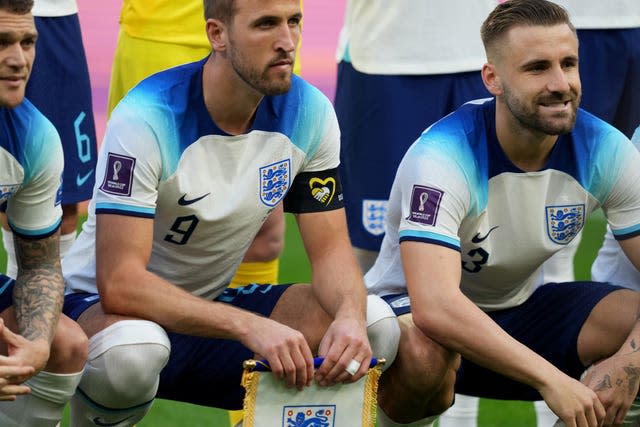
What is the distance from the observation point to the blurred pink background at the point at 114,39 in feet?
28.5

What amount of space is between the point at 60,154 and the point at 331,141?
841mm

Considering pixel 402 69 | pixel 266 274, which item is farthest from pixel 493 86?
pixel 266 274

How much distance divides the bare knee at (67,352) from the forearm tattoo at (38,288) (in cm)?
4

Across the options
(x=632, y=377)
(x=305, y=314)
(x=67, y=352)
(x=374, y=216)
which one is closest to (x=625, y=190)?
(x=632, y=377)

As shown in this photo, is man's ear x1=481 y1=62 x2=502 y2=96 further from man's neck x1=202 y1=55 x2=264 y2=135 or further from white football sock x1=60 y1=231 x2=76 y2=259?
white football sock x1=60 y1=231 x2=76 y2=259

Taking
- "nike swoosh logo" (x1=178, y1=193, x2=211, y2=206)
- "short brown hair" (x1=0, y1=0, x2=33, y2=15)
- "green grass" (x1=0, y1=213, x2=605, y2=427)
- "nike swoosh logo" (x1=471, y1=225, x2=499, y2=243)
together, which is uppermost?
"short brown hair" (x1=0, y1=0, x2=33, y2=15)

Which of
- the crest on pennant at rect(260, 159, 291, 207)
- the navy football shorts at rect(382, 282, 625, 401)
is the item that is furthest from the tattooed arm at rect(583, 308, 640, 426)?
the crest on pennant at rect(260, 159, 291, 207)

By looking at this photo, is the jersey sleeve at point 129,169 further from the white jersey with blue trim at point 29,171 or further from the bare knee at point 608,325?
the bare knee at point 608,325

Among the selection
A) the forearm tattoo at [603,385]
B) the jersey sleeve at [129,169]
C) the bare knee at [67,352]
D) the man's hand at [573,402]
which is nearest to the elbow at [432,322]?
the man's hand at [573,402]

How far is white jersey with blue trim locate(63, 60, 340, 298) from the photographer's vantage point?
4.01m

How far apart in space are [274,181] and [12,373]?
1.03m

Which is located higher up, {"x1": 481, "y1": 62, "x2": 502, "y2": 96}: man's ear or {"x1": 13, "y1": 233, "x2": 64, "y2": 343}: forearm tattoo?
{"x1": 481, "y1": 62, "x2": 502, "y2": 96}: man's ear

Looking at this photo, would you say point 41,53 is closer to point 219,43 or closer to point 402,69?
point 219,43

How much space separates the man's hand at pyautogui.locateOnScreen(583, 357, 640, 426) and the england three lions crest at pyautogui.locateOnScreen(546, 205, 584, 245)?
45 centimetres
